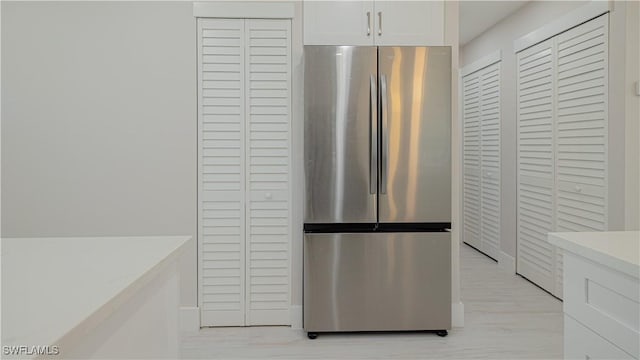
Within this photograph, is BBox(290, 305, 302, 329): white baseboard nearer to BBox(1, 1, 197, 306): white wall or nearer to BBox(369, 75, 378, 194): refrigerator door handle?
BBox(1, 1, 197, 306): white wall

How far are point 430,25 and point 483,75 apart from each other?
Result: 8.45 feet

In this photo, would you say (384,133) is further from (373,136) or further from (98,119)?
(98,119)

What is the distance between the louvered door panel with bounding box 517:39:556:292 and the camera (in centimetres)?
416

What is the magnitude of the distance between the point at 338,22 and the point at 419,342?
207cm

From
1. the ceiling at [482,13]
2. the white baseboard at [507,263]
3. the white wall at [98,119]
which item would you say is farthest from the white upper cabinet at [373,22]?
the white baseboard at [507,263]

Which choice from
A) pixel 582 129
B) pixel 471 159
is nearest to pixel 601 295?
pixel 582 129

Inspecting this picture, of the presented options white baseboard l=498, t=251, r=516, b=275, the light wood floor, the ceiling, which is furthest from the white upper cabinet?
white baseboard l=498, t=251, r=516, b=275

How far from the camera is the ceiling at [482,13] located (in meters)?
4.68

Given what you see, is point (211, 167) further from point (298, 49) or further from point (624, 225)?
point (624, 225)

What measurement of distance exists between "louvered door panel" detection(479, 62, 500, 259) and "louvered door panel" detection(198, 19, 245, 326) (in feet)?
9.86

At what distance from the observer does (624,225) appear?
3.27m

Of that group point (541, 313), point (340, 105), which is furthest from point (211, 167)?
point (541, 313)

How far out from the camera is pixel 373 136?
311 centimetres

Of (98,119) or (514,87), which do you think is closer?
(98,119)
